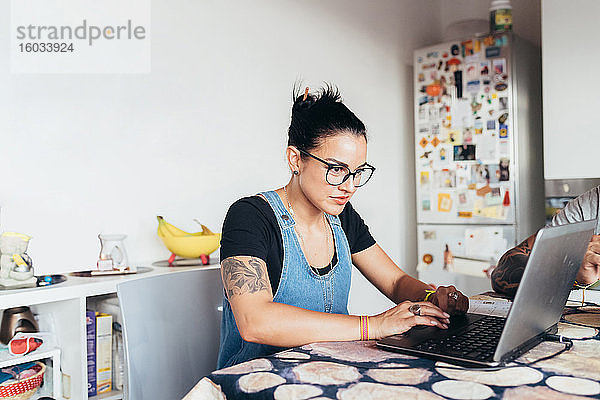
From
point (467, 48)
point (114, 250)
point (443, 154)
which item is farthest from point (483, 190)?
point (114, 250)

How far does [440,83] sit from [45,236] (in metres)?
2.37

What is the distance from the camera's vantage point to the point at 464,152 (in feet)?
10.8

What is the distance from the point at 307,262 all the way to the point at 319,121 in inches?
14.1

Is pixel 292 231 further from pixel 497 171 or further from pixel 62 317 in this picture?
pixel 497 171

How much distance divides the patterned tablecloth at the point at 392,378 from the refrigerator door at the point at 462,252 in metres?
2.26

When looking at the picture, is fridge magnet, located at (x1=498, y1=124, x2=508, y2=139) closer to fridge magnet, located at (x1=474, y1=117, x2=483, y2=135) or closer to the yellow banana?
fridge magnet, located at (x1=474, y1=117, x2=483, y2=135)

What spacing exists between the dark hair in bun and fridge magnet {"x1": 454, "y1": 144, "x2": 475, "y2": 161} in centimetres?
198

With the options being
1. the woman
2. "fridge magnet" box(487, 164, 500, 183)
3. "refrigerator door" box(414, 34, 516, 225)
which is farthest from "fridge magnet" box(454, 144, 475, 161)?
the woman

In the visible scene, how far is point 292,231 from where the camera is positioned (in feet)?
4.75

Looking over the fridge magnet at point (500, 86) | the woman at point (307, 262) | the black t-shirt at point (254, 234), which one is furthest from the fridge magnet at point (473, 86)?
the black t-shirt at point (254, 234)

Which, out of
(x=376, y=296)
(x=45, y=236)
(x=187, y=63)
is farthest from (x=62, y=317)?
(x=376, y=296)

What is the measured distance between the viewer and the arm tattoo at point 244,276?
122 centimetres

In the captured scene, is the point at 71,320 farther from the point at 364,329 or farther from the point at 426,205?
the point at 426,205

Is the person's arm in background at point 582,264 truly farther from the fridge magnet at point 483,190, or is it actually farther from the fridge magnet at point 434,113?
the fridge magnet at point 434,113
